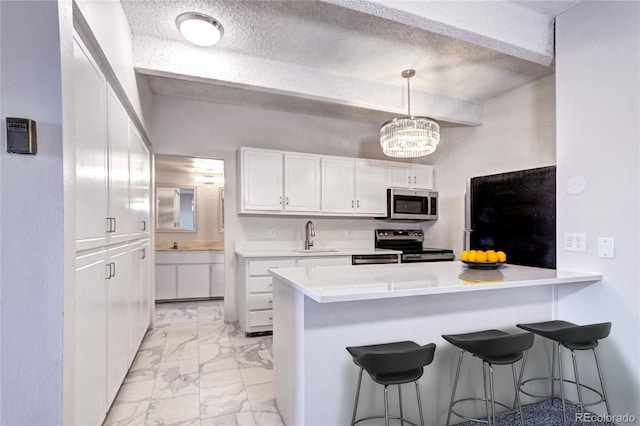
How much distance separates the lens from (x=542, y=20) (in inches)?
91.0

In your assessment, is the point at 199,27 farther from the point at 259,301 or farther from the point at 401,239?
the point at 401,239

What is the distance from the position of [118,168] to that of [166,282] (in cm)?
309

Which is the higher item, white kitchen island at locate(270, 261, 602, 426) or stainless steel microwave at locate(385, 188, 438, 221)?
stainless steel microwave at locate(385, 188, 438, 221)

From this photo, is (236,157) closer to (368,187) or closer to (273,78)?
(273,78)

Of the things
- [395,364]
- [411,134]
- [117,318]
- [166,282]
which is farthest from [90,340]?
[166,282]

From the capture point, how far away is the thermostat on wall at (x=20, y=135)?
104 cm

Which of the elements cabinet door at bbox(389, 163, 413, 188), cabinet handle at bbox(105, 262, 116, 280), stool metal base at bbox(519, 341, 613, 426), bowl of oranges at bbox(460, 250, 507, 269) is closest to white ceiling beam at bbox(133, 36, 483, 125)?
cabinet door at bbox(389, 163, 413, 188)

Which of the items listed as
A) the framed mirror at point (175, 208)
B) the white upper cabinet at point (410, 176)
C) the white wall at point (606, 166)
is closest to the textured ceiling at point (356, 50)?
the white wall at point (606, 166)

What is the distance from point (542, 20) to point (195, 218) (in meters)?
5.15

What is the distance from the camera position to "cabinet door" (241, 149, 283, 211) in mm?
3580

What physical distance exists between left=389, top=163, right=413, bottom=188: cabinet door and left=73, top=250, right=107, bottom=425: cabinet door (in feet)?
11.1

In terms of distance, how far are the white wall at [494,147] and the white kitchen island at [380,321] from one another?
1.77 meters

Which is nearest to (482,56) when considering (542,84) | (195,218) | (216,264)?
(542,84)

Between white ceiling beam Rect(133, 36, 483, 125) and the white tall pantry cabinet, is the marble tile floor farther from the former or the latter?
white ceiling beam Rect(133, 36, 483, 125)
